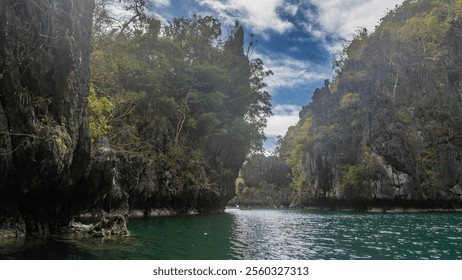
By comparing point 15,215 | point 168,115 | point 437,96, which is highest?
point 437,96

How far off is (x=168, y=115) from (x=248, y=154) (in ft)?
57.5

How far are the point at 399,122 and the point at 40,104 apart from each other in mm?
54861

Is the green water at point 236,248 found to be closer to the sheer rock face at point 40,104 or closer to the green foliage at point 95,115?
the sheer rock face at point 40,104

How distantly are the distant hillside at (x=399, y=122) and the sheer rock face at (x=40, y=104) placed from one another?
160 ft

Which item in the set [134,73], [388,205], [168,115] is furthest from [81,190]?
[388,205]

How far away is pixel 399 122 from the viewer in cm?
5672

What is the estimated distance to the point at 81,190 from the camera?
59.7 ft

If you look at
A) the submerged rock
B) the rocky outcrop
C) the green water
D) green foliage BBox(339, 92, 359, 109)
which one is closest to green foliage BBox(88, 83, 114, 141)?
the submerged rock

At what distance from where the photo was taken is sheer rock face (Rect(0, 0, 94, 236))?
11383mm

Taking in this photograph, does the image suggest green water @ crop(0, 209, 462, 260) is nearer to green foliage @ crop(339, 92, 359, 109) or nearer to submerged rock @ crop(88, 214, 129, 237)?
submerged rock @ crop(88, 214, 129, 237)

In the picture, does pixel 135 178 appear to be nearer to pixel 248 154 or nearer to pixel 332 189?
pixel 248 154

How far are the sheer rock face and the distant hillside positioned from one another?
160 feet

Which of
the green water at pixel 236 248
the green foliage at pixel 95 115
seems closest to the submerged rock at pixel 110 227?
the green water at pixel 236 248

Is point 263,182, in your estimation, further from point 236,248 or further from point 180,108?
point 236,248
